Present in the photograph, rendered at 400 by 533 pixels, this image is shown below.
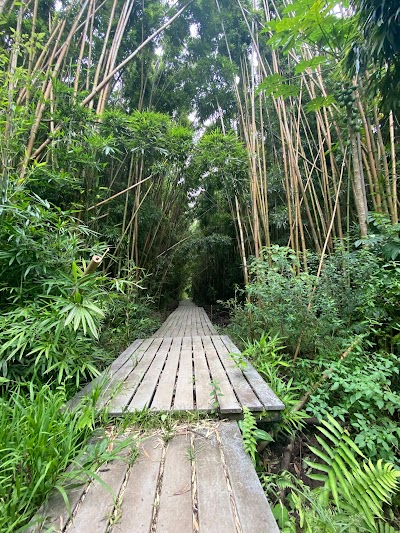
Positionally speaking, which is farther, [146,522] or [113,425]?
[113,425]

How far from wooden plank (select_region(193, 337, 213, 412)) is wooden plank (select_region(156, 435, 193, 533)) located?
236 mm

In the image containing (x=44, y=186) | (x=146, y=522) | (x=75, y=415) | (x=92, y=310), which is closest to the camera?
(x=146, y=522)

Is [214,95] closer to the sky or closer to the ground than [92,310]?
closer to the sky

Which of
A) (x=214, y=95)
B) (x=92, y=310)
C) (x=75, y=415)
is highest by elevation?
(x=214, y=95)

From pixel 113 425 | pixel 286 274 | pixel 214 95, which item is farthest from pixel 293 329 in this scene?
pixel 214 95

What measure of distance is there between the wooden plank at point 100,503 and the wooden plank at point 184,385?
37cm

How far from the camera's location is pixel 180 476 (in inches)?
32.7

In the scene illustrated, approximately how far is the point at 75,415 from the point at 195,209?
6327 mm

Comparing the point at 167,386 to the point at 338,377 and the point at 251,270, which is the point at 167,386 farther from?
the point at 251,270

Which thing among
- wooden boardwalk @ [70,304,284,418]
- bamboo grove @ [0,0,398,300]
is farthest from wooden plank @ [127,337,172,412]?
bamboo grove @ [0,0,398,300]

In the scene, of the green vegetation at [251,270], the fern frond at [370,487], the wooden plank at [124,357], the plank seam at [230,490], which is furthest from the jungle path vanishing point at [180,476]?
the fern frond at [370,487]

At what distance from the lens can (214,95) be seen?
172 inches

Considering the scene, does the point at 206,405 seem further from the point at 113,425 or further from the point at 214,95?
the point at 214,95

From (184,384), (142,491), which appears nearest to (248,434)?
(142,491)
